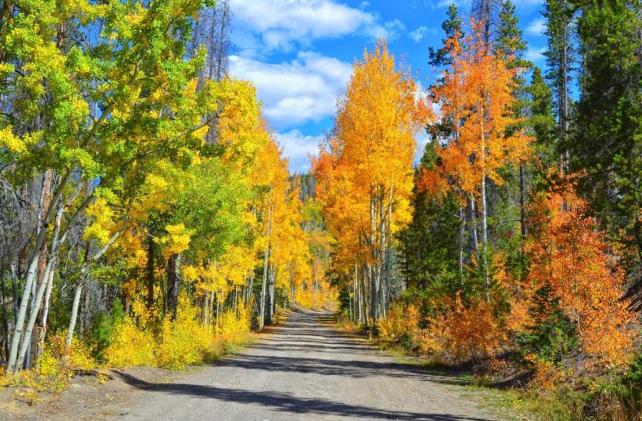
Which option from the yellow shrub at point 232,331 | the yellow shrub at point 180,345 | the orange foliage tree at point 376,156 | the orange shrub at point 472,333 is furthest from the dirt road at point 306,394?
the orange foliage tree at point 376,156

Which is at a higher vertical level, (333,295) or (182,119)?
(182,119)

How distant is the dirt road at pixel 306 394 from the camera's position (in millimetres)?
8770

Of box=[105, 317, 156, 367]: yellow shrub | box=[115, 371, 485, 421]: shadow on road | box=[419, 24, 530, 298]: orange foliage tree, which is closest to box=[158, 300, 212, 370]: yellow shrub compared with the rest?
box=[105, 317, 156, 367]: yellow shrub

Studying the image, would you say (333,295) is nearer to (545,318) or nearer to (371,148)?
(371,148)

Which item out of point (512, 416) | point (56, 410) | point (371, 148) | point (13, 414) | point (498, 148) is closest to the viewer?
point (13, 414)

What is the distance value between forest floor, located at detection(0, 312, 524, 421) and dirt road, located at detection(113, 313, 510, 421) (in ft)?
0.05

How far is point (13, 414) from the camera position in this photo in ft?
25.6

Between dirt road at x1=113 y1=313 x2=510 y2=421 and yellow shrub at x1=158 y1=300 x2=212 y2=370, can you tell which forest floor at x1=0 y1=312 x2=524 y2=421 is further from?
yellow shrub at x1=158 y1=300 x2=212 y2=370

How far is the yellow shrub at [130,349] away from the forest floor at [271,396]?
3.05ft

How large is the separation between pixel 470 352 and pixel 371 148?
9.96m

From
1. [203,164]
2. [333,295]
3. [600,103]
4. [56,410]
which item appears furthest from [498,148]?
[333,295]

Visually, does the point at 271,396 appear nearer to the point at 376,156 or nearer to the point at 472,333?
the point at 472,333

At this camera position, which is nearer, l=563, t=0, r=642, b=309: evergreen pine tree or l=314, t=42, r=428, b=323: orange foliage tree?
l=563, t=0, r=642, b=309: evergreen pine tree

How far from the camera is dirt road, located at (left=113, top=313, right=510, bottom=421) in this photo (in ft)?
28.8
